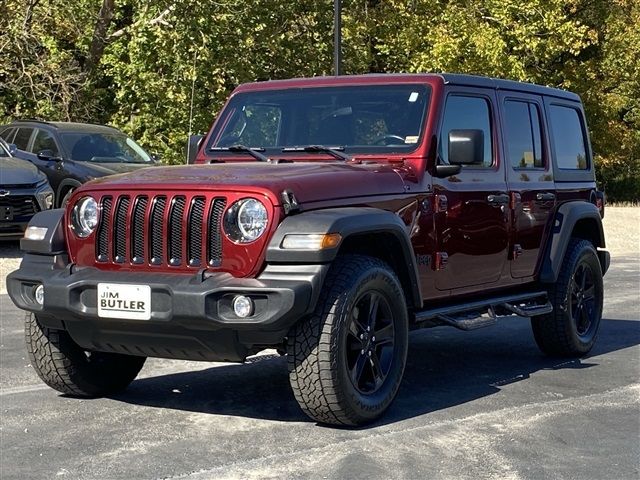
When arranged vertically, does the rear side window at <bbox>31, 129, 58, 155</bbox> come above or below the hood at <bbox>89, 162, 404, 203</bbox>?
below

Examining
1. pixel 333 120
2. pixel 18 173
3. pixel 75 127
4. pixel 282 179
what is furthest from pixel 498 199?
pixel 75 127

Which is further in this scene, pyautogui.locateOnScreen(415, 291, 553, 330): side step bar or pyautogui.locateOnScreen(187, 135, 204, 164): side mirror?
pyautogui.locateOnScreen(187, 135, 204, 164): side mirror

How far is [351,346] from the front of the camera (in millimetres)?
5895

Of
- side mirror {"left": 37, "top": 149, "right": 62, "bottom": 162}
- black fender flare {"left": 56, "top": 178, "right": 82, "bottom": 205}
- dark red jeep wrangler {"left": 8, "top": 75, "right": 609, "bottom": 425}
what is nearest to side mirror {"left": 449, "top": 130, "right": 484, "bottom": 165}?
dark red jeep wrangler {"left": 8, "top": 75, "right": 609, "bottom": 425}

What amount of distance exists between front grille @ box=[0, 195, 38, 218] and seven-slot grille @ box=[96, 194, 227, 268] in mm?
9243

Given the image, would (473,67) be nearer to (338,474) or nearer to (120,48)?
(120,48)

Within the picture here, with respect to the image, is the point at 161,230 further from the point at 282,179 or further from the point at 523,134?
the point at 523,134

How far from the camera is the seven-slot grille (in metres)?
5.68

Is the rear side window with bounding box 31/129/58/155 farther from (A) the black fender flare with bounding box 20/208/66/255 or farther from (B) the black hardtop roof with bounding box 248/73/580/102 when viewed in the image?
(A) the black fender flare with bounding box 20/208/66/255

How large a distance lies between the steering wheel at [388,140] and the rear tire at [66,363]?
2.02 meters

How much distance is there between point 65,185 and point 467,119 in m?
10.2

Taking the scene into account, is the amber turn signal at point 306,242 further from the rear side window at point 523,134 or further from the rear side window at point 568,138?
the rear side window at point 568,138

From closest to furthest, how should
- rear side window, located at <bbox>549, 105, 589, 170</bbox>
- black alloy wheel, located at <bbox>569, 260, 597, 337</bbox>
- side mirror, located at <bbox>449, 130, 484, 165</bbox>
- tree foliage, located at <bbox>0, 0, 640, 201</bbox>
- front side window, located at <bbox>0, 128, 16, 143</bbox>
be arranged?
side mirror, located at <bbox>449, 130, 484, 165</bbox>
black alloy wheel, located at <bbox>569, 260, 597, 337</bbox>
rear side window, located at <bbox>549, 105, 589, 170</bbox>
front side window, located at <bbox>0, 128, 16, 143</bbox>
tree foliage, located at <bbox>0, 0, 640, 201</bbox>

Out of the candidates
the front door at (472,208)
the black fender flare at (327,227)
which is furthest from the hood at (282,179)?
the front door at (472,208)
